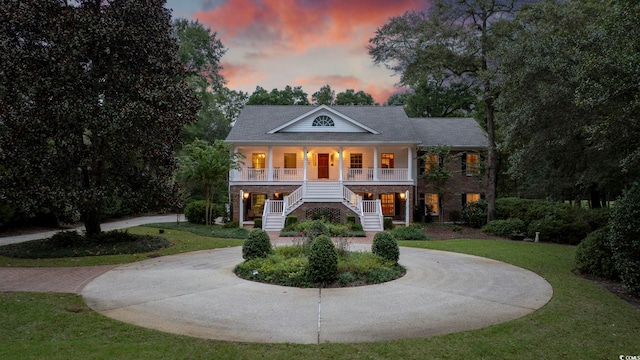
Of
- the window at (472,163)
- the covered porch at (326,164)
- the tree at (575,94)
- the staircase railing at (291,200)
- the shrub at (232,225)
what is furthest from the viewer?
the window at (472,163)

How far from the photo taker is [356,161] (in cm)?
2750

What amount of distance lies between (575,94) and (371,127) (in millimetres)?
17430

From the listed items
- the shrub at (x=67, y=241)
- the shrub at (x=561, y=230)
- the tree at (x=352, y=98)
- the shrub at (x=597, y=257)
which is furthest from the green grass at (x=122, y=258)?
the tree at (x=352, y=98)

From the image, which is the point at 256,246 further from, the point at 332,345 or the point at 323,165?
the point at 323,165

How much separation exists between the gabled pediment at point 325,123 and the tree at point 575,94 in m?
11.0

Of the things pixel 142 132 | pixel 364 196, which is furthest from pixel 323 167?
pixel 142 132

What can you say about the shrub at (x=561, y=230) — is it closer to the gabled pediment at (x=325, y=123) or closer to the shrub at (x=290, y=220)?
the gabled pediment at (x=325, y=123)

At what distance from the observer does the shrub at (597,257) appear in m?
9.71

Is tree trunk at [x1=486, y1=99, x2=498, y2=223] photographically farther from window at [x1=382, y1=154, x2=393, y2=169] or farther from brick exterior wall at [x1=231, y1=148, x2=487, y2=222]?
window at [x1=382, y1=154, x2=393, y2=169]

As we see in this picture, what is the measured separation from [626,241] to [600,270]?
214 cm

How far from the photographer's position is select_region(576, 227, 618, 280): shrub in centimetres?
971

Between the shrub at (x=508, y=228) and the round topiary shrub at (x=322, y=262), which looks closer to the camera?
the round topiary shrub at (x=322, y=262)

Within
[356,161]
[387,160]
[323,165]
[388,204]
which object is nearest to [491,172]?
[388,204]

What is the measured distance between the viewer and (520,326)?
6.12 metres
